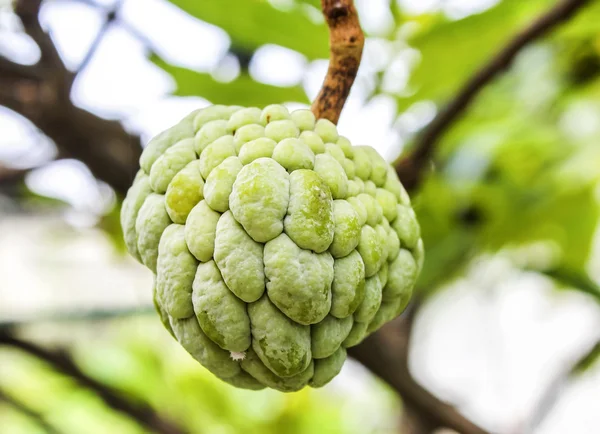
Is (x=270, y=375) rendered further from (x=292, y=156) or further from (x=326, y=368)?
(x=292, y=156)

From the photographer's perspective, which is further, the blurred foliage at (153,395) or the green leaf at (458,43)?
the blurred foliage at (153,395)

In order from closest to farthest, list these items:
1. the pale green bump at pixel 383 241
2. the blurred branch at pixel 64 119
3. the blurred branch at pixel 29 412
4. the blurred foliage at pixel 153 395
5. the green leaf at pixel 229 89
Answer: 1. the pale green bump at pixel 383 241
2. the blurred branch at pixel 64 119
3. the green leaf at pixel 229 89
4. the blurred branch at pixel 29 412
5. the blurred foliage at pixel 153 395

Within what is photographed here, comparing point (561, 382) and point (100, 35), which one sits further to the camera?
point (561, 382)

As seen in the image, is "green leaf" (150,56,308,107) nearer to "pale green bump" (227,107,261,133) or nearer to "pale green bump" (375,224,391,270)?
"pale green bump" (227,107,261,133)

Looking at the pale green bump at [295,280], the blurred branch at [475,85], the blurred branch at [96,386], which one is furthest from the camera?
the blurred branch at [96,386]

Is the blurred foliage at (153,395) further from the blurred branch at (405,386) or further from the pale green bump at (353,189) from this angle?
the pale green bump at (353,189)

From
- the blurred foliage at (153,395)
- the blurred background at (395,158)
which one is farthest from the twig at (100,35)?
the blurred foliage at (153,395)

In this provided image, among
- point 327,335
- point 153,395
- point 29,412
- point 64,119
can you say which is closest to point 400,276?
point 327,335

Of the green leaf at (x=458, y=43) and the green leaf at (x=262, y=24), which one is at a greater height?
the green leaf at (x=458, y=43)
